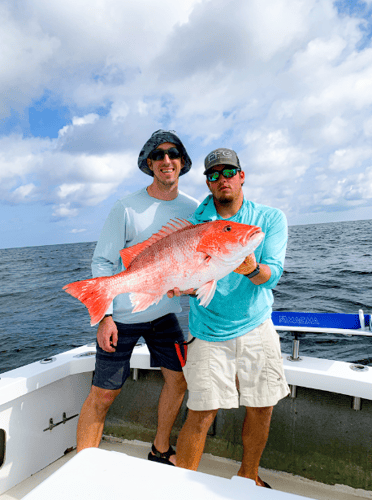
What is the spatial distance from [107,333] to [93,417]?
74 cm

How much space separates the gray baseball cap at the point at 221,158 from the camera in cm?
244

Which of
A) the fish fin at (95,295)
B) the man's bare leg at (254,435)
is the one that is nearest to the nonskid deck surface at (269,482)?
the man's bare leg at (254,435)

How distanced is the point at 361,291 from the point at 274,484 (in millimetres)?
9872

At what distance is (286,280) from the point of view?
1489 centimetres

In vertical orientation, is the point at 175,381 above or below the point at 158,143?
below

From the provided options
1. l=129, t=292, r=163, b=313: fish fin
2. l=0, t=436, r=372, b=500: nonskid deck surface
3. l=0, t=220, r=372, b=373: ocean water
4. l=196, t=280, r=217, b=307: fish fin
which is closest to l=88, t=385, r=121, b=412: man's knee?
l=0, t=436, r=372, b=500: nonskid deck surface

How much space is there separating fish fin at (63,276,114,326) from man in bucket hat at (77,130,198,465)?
0.58 metres

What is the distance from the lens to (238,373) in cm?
252

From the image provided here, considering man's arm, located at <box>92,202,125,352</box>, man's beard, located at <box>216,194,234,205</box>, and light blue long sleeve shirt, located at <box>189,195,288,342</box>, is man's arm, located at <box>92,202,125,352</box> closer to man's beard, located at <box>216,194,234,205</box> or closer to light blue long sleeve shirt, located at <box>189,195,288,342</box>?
light blue long sleeve shirt, located at <box>189,195,288,342</box>

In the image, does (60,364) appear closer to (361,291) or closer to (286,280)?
(361,291)

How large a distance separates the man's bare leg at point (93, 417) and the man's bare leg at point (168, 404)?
1.59 feet

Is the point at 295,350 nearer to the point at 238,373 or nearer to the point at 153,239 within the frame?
the point at 238,373

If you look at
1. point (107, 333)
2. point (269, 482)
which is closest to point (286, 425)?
point (269, 482)

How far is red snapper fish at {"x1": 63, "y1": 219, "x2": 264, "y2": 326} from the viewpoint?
195 cm
